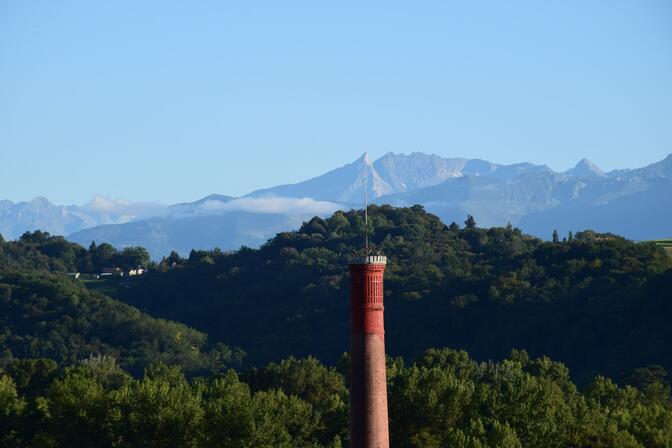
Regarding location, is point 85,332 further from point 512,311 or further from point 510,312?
point 512,311

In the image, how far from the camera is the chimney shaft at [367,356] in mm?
56219

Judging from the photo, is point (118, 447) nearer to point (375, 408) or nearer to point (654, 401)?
point (375, 408)

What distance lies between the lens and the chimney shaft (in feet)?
184

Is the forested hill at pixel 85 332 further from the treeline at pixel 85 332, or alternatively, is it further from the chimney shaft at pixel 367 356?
the chimney shaft at pixel 367 356

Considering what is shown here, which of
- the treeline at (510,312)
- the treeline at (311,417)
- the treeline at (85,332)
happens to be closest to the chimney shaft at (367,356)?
the treeline at (311,417)

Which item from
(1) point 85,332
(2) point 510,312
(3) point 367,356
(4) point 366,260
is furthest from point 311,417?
(1) point 85,332

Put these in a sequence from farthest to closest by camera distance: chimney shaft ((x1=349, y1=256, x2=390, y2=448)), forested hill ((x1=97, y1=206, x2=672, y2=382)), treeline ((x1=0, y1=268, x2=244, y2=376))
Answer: treeline ((x1=0, y1=268, x2=244, y2=376))
forested hill ((x1=97, y1=206, x2=672, y2=382))
chimney shaft ((x1=349, y1=256, x2=390, y2=448))

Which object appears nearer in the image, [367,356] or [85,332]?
[367,356]

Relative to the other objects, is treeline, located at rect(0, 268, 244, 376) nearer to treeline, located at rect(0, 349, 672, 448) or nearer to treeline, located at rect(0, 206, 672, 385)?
treeline, located at rect(0, 206, 672, 385)

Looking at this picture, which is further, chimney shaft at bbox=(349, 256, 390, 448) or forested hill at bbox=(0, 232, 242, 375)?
forested hill at bbox=(0, 232, 242, 375)

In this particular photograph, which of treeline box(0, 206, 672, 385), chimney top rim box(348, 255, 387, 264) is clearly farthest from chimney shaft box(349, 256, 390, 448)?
treeline box(0, 206, 672, 385)

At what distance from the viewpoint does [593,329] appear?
456 ft

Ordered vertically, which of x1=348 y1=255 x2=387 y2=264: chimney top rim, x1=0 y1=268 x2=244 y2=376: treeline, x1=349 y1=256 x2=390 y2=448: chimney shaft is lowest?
x1=0 y1=268 x2=244 y2=376: treeline

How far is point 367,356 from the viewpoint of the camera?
5631 centimetres
